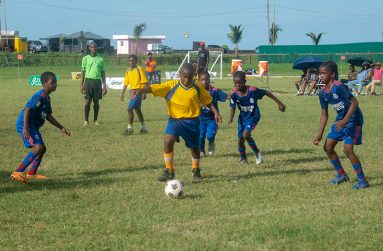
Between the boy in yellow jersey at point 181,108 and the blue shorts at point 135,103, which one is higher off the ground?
the boy in yellow jersey at point 181,108

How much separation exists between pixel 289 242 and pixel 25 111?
4438 millimetres

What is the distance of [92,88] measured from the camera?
52.7ft

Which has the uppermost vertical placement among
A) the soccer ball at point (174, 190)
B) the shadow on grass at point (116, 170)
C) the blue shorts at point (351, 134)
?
the blue shorts at point (351, 134)

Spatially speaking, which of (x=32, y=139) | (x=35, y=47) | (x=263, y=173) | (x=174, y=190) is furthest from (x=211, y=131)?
(x=35, y=47)

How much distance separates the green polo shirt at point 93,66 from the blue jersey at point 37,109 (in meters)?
7.09

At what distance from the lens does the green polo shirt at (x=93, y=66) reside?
16000mm

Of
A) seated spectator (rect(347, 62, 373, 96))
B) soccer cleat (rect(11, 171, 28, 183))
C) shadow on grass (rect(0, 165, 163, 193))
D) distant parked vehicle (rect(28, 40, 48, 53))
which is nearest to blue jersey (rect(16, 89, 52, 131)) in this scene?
soccer cleat (rect(11, 171, 28, 183))

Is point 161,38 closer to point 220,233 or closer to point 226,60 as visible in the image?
point 226,60

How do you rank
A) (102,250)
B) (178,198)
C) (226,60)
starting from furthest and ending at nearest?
(226,60)
(178,198)
(102,250)

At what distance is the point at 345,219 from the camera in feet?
21.6

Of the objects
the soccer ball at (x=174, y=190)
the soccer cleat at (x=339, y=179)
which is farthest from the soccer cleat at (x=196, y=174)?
the soccer cleat at (x=339, y=179)

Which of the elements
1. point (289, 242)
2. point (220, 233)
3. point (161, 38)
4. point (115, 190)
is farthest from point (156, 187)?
point (161, 38)

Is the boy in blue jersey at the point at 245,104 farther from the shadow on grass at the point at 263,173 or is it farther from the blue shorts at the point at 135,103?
the blue shorts at the point at 135,103

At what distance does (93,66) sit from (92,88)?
56 centimetres
